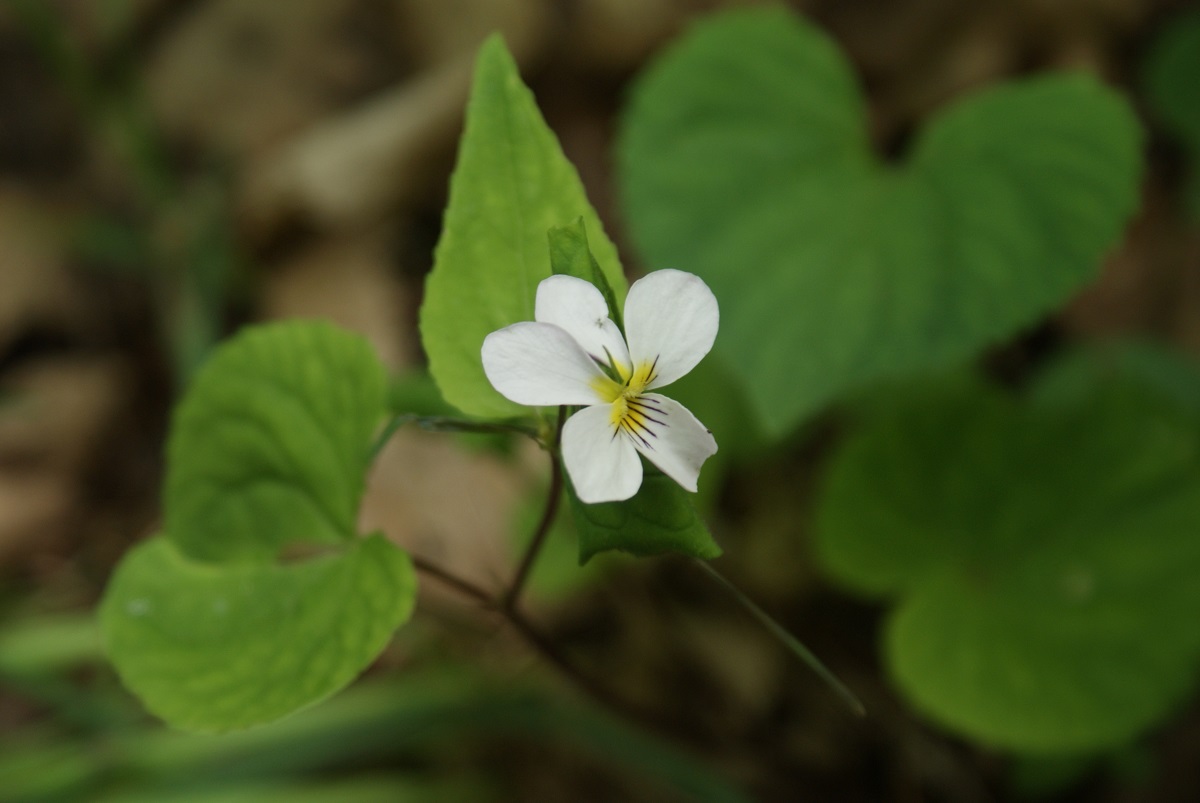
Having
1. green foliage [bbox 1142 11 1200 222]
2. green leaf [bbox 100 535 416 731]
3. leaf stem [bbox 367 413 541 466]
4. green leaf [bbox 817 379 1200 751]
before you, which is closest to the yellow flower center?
leaf stem [bbox 367 413 541 466]

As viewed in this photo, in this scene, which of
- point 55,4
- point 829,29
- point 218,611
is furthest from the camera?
point 55,4

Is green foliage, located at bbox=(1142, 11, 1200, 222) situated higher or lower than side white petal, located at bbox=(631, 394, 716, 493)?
lower

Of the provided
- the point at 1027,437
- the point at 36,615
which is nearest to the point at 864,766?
the point at 1027,437

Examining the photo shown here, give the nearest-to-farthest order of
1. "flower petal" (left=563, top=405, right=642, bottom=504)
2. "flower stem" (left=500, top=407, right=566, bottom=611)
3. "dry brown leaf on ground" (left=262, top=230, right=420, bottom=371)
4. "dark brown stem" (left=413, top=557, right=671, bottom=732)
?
1. "flower petal" (left=563, top=405, right=642, bottom=504)
2. "flower stem" (left=500, top=407, right=566, bottom=611)
3. "dark brown stem" (left=413, top=557, right=671, bottom=732)
4. "dry brown leaf on ground" (left=262, top=230, right=420, bottom=371)

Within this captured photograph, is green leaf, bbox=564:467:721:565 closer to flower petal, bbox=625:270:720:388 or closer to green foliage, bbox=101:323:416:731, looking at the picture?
flower petal, bbox=625:270:720:388

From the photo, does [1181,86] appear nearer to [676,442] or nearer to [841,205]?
[841,205]

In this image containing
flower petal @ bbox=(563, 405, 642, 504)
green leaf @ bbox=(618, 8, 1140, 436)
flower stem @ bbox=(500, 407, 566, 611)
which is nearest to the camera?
flower petal @ bbox=(563, 405, 642, 504)

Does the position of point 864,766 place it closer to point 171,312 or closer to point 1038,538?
point 1038,538
